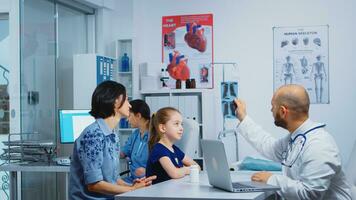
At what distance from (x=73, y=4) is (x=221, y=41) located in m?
1.77

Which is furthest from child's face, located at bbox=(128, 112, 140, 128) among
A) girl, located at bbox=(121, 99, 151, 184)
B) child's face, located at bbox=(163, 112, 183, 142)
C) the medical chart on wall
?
the medical chart on wall

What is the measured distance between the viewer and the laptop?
2.50m

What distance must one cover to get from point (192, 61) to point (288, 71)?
1.15 meters

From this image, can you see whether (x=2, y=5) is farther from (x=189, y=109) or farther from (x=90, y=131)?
(x=90, y=131)

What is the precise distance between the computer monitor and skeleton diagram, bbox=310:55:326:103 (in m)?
2.70

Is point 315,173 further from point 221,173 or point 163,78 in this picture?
point 163,78

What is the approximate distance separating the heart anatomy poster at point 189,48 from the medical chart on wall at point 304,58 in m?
0.80

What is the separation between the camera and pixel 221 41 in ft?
21.0

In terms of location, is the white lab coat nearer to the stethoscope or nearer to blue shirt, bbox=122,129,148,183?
the stethoscope

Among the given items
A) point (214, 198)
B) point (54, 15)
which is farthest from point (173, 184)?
point (54, 15)

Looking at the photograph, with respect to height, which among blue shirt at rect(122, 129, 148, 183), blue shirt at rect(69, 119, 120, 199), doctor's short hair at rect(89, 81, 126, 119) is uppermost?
doctor's short hair at rect(89, 81, 126, 119)

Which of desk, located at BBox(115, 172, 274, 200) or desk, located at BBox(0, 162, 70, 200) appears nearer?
desk, located at BBox(115, 172, 274, 200)

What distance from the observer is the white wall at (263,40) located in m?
5.99

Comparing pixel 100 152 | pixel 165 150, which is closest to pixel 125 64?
pixel 165 150
